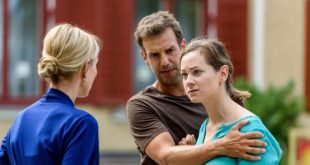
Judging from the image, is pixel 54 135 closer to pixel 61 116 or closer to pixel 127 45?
pixel 61 116

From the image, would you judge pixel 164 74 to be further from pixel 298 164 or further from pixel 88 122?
pixel 298 164

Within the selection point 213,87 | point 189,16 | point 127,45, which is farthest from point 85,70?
point 189,16

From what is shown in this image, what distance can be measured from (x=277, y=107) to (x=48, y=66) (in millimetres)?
7521

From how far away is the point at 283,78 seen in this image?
11.7 metres

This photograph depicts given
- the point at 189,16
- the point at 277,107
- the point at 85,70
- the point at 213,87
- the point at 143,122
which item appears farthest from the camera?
the point at 189,16

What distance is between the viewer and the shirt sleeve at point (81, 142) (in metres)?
3.14

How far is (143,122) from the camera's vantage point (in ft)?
12.6

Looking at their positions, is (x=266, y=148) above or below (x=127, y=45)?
above

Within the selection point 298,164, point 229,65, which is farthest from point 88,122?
point 298,164

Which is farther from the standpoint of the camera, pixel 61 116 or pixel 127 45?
pixel 127 45

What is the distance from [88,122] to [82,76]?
197mm

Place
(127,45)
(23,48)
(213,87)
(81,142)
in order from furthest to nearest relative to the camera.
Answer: (23,48)
(127,45)
(213,87)
(81,142)

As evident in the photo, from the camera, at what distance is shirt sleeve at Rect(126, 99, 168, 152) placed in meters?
3.78

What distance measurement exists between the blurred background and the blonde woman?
7.90 metres
